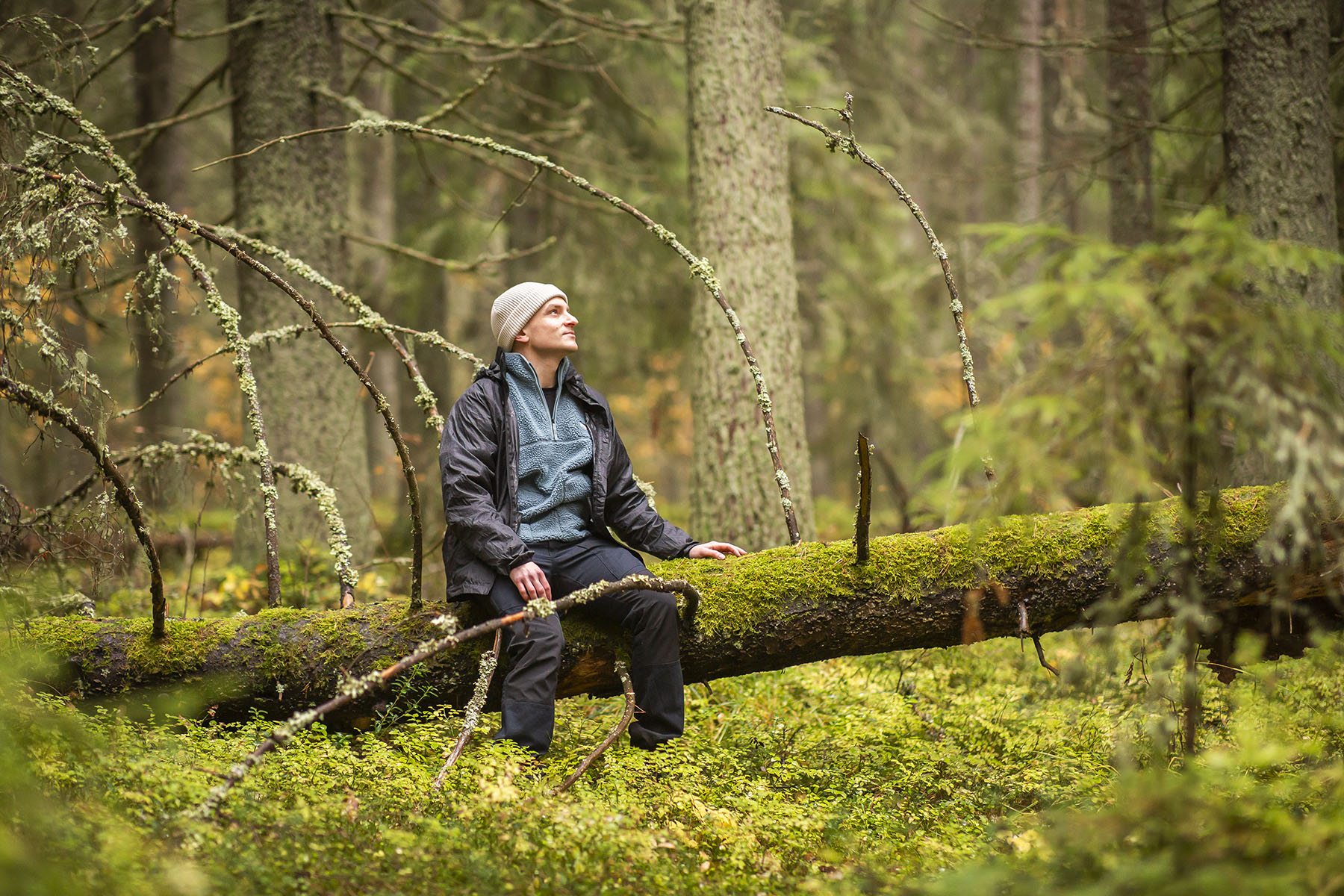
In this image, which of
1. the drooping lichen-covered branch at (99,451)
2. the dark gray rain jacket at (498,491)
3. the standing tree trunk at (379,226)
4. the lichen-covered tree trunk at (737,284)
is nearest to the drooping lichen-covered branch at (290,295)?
the dark gray rain jacket at (498,491)

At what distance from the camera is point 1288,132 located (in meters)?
5.63

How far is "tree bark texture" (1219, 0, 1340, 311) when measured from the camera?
221 inches

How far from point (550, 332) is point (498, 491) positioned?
0.83 m

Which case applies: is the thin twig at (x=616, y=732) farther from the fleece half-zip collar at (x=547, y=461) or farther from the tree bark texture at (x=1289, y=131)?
the tree bark texture at (x=1289, y=131)

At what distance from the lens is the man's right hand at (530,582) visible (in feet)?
11.6

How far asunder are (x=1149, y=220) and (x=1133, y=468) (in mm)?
7340

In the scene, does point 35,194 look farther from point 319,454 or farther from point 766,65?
point 766,65

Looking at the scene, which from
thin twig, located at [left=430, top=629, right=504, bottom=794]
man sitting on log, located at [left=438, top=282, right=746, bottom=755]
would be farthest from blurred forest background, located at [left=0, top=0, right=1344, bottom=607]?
thin twig, located at [left=430, top=629, right=504, bottom=794]

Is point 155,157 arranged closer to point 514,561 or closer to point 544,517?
point 544,517

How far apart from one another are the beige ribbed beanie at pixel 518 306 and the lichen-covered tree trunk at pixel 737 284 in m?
2.03

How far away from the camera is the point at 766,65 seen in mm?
6113

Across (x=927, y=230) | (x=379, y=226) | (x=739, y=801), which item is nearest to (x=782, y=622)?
(x=739, y=801)

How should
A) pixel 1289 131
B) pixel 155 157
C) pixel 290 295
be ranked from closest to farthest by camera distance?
1. pixel 290 295
2. pixel 1289 131
3. pixel 155 157

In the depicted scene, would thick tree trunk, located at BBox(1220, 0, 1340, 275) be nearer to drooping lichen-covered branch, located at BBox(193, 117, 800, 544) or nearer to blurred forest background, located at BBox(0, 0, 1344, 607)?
blurred forest background, located at BBox(0, 0, 1344, 607)
